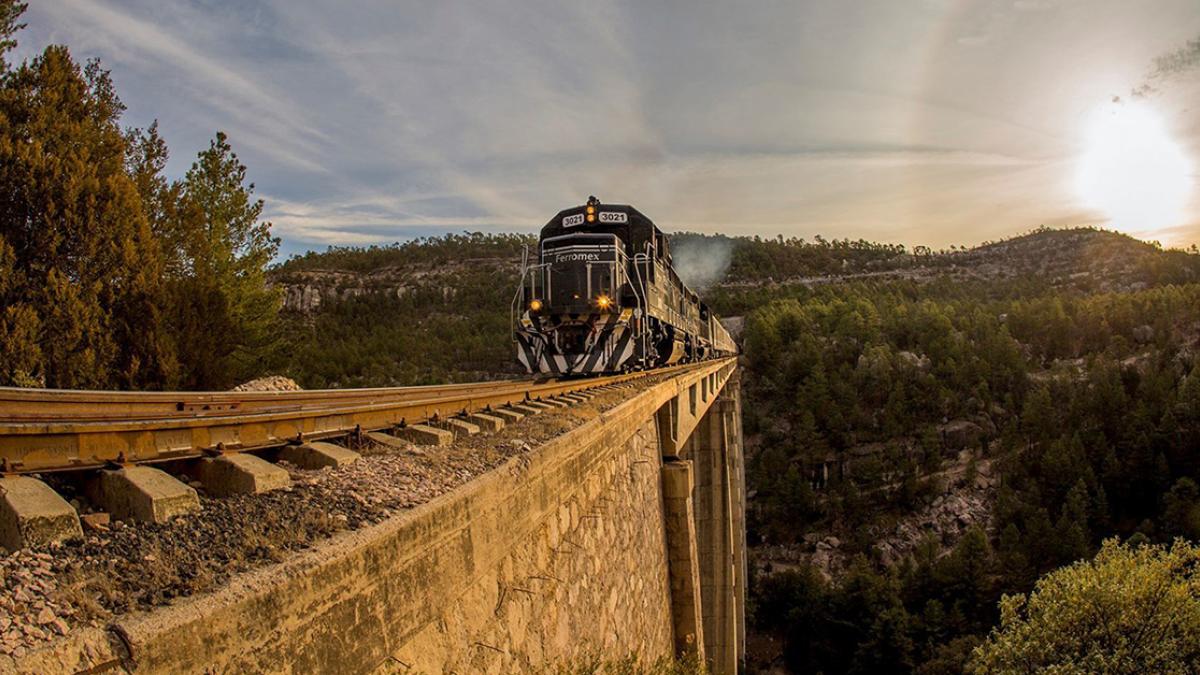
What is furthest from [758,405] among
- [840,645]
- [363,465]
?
[363,465]

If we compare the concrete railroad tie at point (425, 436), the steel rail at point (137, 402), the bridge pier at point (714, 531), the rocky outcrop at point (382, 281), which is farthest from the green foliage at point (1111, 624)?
the rocky outcrop at point (382, 281)

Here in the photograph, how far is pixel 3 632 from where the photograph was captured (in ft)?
3.72

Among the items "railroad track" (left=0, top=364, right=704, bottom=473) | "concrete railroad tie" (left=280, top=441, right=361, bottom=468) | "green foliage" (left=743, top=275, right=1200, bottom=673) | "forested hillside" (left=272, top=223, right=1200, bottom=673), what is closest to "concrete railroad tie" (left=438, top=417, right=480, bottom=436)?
"railroad track" (left=0, top=364, right=704, bottom=473)

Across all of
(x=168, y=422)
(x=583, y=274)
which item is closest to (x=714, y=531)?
(x=583, y=274)

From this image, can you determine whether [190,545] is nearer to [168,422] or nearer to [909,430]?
[168,422]

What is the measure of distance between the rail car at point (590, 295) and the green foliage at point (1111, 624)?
33.3 ft

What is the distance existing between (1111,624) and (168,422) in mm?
16646

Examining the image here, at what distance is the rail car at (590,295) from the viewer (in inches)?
Answer: 456

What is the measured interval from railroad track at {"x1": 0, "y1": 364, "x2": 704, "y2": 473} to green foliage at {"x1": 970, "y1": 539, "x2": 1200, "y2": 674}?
538 inches

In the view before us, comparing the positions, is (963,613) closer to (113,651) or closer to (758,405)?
(758,405)

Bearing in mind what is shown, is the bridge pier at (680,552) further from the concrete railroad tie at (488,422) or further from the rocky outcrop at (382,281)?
the rocky outcrop at (382,281)

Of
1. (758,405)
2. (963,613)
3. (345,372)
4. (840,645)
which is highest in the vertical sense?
(345,372)

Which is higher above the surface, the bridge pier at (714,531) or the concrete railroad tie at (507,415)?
the concrete railroad tie at (507,415)

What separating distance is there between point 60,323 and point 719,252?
126 m
